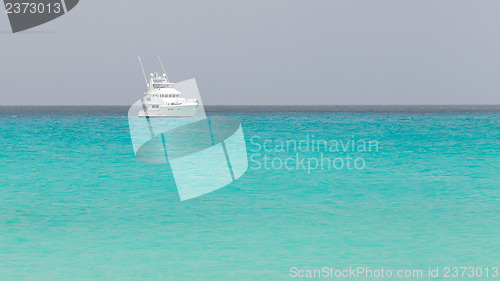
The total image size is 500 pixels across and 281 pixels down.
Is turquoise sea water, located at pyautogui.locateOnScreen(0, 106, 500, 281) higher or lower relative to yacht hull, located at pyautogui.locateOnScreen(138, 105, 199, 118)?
higher

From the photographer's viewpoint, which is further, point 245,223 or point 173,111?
point 173,111

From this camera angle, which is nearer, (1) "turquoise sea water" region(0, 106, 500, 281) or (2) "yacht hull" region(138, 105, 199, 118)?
(1) "turquoise sea water" region(0, 106, 500, 281)

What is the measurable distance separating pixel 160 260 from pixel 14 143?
3586cm

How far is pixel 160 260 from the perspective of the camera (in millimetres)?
11234

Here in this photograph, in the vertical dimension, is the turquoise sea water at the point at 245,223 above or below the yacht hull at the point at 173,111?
above

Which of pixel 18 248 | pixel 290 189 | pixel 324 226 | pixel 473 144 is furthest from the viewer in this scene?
pixel 473 144

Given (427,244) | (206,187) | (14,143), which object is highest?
(427,244)

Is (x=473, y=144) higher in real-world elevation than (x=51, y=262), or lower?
lower

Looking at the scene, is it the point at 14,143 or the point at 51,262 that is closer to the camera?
the point at 51,262

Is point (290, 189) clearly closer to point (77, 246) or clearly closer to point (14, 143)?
point (77, 246)

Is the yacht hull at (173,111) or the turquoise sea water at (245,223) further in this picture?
the yacht hull at (173,111)

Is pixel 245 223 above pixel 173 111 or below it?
above

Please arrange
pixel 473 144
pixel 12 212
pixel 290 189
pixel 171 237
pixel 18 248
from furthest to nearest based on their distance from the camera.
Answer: pixel 473 144 < pixel 290 189 < pixel 12 212 < pixel 171 237 < pixel 18 248

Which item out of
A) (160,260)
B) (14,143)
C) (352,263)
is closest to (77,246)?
(160,260)
